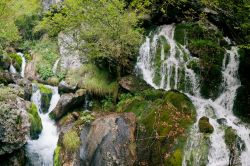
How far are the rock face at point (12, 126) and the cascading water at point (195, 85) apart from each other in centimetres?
581

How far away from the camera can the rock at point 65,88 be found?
53.8 feet

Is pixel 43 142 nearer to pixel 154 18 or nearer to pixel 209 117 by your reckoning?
pixel 209 117

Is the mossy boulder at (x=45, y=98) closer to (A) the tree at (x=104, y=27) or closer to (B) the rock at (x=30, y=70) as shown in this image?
(B) the rock at (x=30, y=70)

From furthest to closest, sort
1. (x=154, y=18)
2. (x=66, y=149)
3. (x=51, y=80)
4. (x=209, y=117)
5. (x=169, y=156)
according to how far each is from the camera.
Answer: (x=154, y=18), (x=51, y=80), (x=209, y=117), (x=66, y=149), (x=169, y=156)

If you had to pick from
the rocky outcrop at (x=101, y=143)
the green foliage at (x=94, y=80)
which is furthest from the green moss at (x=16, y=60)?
the rocky outcrop at (x=101, y=143)

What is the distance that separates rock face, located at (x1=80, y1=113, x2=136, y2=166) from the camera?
11.5 meters

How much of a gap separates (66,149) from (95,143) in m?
1.28

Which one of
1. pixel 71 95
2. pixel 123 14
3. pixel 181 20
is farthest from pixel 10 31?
pixel 181 20

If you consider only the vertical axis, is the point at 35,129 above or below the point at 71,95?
below

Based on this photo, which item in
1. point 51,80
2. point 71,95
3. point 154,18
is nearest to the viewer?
point 71,95

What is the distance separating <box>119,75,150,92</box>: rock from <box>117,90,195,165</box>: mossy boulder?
134 cm

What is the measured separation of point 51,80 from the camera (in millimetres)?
18031

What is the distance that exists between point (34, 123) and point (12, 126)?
2317 millimetres

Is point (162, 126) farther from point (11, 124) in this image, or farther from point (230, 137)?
point (11, 124)
